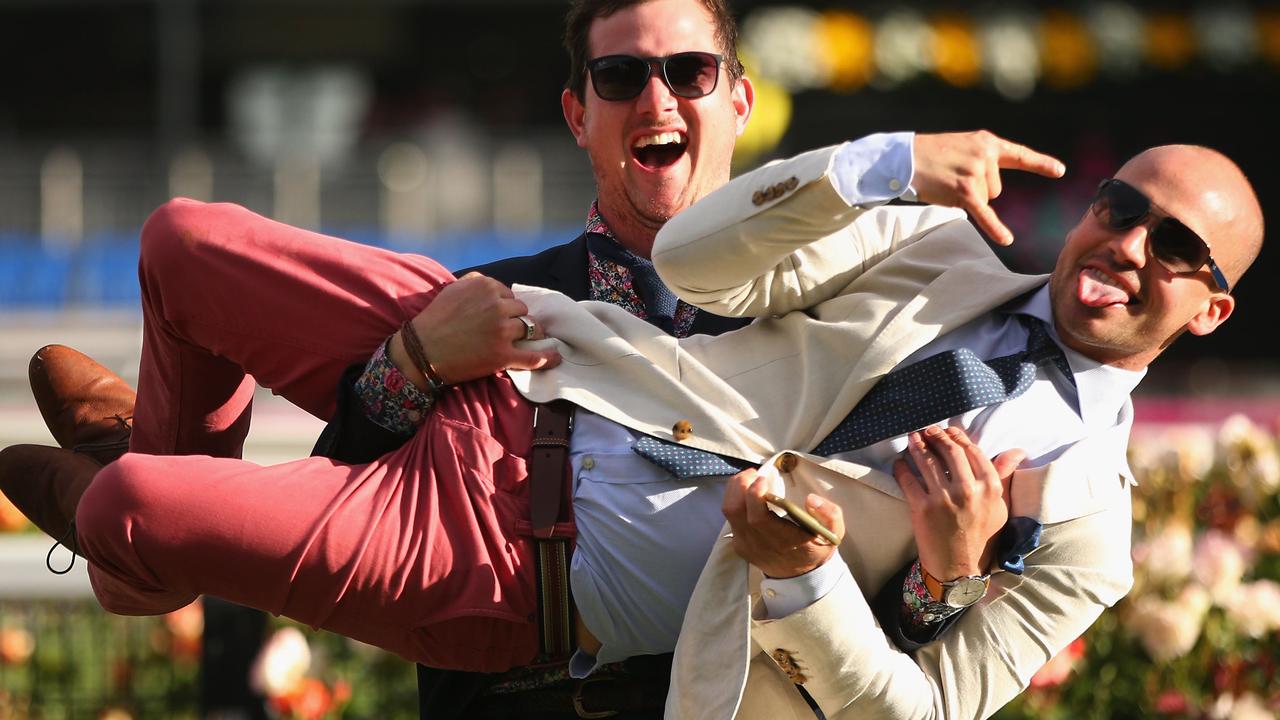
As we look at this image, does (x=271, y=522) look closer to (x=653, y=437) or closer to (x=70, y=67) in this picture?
(x=653, y=437)

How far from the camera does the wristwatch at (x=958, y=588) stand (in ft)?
8.80

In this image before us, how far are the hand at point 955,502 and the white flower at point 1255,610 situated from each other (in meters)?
1.80

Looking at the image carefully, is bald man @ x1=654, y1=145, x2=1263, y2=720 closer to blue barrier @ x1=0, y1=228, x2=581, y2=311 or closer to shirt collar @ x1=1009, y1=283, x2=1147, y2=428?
shirt collar @ x1=1009, y1=283, x2=1147, y2=428

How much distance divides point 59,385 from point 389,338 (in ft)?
2.96

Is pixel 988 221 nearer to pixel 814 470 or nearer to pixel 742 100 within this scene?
pixel 814 470

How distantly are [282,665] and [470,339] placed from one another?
1.76m

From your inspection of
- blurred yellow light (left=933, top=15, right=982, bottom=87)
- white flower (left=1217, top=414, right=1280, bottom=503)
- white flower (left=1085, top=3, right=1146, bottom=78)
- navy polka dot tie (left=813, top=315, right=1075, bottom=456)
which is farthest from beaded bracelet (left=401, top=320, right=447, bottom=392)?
Result: white flower (left=1085, top=3, right=1146, bottom=78)

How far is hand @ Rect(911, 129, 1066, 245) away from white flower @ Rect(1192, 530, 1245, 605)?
2.07m

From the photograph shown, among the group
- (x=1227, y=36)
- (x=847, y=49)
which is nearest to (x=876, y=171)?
(x=847, y=49)

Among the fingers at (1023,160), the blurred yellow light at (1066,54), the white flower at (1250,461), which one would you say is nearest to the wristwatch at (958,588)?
the fingers at (1023,160)

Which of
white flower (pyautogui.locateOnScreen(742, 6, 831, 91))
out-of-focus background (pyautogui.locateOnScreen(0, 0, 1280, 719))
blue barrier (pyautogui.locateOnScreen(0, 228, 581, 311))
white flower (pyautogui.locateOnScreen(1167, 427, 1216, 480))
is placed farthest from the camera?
white flower (pyautogui.locateOnScreen(742, 6, 831, 91))

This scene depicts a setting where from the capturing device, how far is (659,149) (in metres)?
3.60

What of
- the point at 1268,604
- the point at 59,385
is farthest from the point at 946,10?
the point at 59,385

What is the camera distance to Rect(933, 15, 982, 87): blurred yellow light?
17.6 metres
